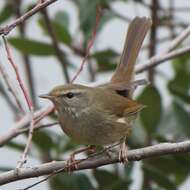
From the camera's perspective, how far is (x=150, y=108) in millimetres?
3479

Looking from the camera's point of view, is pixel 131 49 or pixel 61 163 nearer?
pixel 61 163

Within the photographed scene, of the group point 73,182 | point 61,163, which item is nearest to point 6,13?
point 73,182

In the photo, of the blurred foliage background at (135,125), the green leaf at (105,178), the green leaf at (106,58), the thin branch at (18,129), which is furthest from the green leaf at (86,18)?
the green leaf at (105,178)

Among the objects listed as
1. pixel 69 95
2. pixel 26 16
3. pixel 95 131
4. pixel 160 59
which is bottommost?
pixel 95 131

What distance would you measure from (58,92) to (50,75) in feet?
10.4

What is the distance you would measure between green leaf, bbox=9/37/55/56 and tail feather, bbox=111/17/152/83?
1.50 feet

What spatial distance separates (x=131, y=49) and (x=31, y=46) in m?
0.58

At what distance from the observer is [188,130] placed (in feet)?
11.6

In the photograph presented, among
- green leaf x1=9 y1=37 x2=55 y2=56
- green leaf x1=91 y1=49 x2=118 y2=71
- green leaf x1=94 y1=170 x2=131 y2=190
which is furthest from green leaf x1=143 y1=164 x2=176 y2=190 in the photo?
green leaf x1=9 y1=37 x2=55 y2=56

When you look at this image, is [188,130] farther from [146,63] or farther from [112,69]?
[112,69]

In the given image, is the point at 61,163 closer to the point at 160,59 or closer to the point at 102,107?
the point at 102,107

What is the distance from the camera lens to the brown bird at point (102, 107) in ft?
10.2

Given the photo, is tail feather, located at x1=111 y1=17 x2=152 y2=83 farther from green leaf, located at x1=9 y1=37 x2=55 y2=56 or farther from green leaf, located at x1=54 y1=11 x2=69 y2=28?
green leaf, located at x1=54 y1=11 x2=69 y2=28

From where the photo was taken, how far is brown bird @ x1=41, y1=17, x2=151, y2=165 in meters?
3.11
